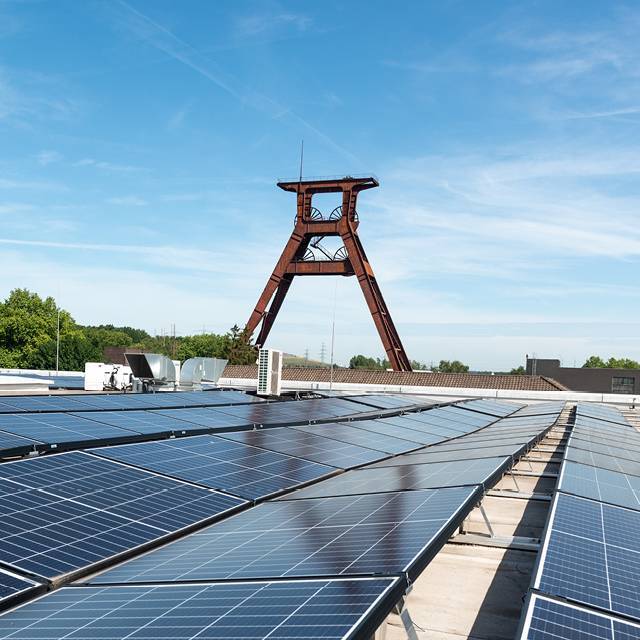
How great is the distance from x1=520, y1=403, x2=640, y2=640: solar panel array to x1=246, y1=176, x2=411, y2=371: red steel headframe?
178 feet

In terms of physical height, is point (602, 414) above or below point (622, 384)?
below

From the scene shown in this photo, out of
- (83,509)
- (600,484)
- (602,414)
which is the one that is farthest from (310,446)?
(602,414)

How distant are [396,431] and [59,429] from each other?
8.75 m

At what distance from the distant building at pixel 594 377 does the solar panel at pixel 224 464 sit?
255 feet

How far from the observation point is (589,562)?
20.2 ft

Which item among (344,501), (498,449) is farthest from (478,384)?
(344,501)

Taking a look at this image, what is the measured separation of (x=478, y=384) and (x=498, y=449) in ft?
123

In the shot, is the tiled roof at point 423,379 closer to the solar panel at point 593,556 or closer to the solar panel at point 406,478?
the solar panel at point 406,478

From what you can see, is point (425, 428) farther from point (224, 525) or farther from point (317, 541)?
point (317, 541)

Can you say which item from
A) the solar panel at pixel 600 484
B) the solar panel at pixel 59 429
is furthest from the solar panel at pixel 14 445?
the solar panel at pixel 600 484

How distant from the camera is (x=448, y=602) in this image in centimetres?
752

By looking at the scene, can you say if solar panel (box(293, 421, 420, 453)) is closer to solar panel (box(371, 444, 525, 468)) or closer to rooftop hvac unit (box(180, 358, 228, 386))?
solar panel (box(371, 444, 525, 468))

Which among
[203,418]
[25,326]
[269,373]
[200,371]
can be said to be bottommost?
[203,418]

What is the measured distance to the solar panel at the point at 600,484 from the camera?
30.0 ft
